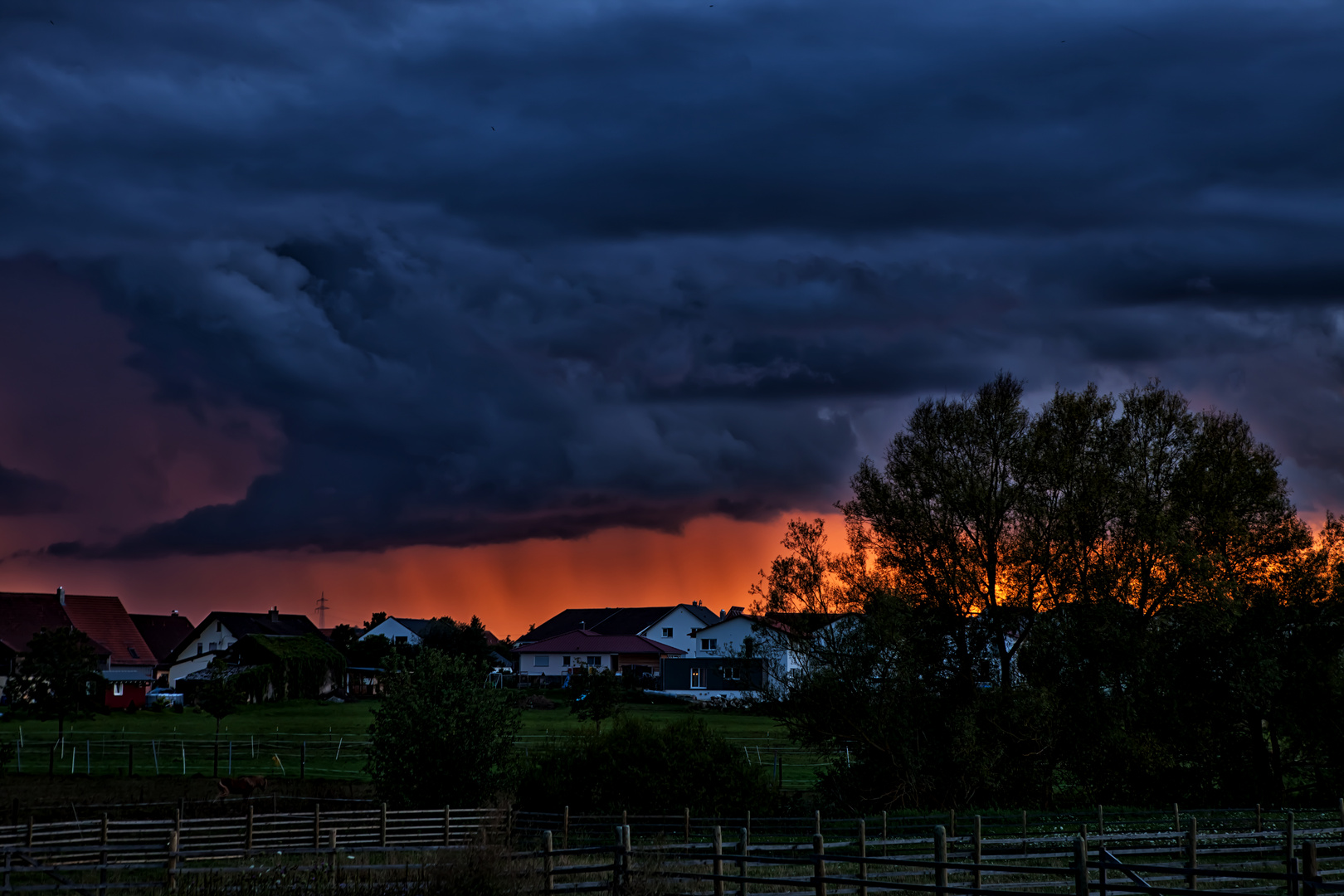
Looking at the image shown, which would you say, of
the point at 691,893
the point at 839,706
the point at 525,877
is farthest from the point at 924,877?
the point at 839,706

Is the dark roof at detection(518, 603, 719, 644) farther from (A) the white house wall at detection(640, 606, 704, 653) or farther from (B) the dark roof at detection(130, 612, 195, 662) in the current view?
(B) the dark roof at detection(130, 612, 195, 662)

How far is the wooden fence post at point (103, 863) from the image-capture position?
22.6 meters

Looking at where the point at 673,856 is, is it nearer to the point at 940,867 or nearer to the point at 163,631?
the point at 940,867

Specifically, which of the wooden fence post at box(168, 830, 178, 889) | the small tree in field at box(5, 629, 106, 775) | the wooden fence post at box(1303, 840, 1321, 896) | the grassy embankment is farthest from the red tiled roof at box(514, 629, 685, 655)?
the wooden fence post at box(1303, 840, 1321, 896)

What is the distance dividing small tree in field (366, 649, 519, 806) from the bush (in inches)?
138

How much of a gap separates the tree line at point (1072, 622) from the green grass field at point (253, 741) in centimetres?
765

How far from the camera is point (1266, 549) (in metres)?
46.8

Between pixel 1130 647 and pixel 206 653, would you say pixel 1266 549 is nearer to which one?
pixel 1130 647

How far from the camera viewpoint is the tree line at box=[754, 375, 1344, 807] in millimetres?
43562

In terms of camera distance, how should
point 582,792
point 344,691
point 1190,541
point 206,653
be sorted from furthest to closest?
point 206,653
point 344,691
point 1190,541
point 582,792

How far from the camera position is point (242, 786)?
145 feet

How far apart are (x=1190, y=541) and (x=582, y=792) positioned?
2487 centimetres

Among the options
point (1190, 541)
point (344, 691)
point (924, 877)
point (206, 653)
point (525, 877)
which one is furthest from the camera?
point (206, 653)

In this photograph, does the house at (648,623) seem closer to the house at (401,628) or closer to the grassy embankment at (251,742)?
the house at (401,628)
